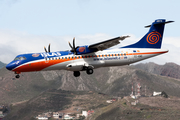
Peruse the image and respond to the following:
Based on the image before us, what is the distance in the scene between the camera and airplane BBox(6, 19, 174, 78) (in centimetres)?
4453

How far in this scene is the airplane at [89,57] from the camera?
4453 centimetres

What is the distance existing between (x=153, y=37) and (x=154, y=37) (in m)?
0.20

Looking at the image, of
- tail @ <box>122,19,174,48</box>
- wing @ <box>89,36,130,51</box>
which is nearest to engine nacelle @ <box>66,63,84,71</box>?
wing @ <box>89,36,130,51</box>

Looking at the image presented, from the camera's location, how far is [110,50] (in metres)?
49.1

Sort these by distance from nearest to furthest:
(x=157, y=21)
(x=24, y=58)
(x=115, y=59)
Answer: (x=24, y=58), (x=115, y=59), (x=157, y=21)

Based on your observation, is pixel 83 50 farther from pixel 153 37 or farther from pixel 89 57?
pixel 153 37

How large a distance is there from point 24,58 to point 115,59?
Result: 16258 millimetres

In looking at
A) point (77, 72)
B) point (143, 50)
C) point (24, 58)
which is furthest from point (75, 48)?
point (143, 50)

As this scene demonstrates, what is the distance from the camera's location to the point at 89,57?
154 ft

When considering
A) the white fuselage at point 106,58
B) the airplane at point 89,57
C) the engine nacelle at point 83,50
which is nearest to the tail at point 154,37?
the airplane at point 89,57

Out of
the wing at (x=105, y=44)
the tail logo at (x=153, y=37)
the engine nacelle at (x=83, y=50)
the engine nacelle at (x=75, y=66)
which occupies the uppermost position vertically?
the tail logo at (x=153, y=37)

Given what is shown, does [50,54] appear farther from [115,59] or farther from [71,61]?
[115,59]

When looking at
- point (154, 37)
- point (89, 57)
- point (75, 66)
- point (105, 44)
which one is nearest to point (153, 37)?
point (154, 37)

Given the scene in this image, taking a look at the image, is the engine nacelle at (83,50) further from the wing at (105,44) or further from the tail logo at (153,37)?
the tail logo at (153,37)
